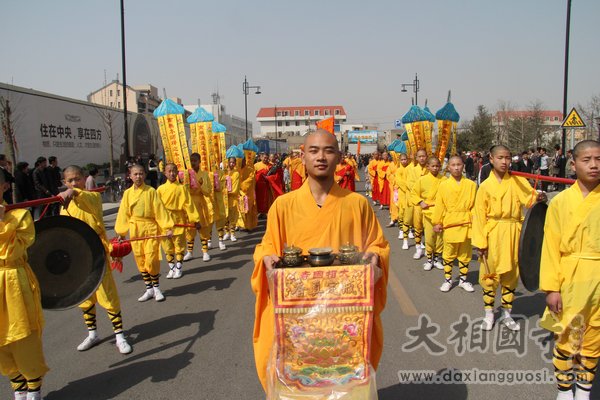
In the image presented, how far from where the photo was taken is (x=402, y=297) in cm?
623

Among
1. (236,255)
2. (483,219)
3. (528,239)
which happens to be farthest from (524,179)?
(236,255)

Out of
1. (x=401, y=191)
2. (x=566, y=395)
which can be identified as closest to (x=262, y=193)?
(x=401, y=191)

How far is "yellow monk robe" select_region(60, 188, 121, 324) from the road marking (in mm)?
3435

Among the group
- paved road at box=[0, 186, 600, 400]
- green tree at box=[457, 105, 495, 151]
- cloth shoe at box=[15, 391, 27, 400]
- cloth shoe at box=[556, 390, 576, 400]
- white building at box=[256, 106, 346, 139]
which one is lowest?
paved road at box=[0, 186, 600, 400]

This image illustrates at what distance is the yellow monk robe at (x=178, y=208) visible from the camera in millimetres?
7840

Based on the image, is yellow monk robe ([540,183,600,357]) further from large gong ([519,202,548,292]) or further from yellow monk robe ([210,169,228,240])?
yellow monk robe ([210,169,228,240])

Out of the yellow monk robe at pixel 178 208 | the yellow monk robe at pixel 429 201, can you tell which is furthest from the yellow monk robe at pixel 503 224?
the yellow monk robe at pixel 178 208

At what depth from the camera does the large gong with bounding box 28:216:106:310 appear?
396 centimetres

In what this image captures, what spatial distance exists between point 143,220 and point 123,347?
75.4 inches

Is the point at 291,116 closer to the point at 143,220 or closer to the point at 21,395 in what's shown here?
the point at 143,220

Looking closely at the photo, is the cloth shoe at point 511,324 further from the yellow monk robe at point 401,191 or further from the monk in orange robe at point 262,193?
the monk in orange robe at point 262,193

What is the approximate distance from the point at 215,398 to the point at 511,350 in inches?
116

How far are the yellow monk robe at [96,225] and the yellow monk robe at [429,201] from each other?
16.8ft

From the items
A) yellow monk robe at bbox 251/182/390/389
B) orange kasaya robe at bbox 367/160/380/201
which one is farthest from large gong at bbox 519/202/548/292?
orange kasaya robe at bbox 367/160/380/201
